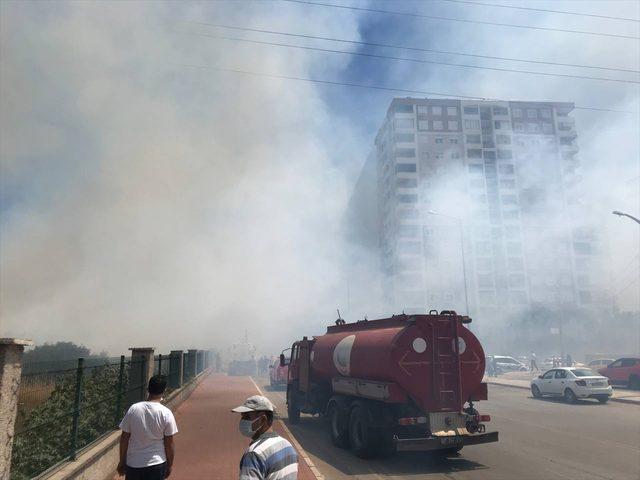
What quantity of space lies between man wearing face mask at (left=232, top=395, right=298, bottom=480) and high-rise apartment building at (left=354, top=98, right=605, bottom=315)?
58.6 m

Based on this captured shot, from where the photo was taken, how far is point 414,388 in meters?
7.73

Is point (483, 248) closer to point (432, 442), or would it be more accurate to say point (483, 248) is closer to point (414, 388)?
point (414, 388)

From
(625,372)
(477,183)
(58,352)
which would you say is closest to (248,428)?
(625,372)

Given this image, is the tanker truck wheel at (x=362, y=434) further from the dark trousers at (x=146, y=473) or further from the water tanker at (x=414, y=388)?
the dark trousers at (x=146, y=473)

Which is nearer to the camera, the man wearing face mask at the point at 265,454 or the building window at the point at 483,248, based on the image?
the man wearing face mask at the point at 265,454

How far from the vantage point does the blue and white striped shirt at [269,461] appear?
2.33 m

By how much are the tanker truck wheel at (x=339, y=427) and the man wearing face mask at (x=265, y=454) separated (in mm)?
6971

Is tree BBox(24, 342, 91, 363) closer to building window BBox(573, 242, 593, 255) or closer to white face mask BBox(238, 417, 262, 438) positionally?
white face mask BBox(238, 417, 262, 438)

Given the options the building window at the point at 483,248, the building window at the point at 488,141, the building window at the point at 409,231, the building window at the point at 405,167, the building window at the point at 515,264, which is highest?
the building window at the point at 488,141

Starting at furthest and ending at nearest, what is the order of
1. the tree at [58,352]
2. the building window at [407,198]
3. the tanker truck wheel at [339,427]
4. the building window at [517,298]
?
the building window at [407,198]
the building window at [517,298]
the tree at [58,352]
the tanker truck wheel at [339,427]

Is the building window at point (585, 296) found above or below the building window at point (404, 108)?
below

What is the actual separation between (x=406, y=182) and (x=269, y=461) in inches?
2731

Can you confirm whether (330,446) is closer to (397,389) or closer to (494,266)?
(397,389)

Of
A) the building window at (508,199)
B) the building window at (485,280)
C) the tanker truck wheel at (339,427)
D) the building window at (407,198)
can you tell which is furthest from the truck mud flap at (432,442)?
the building window at (508,199)
